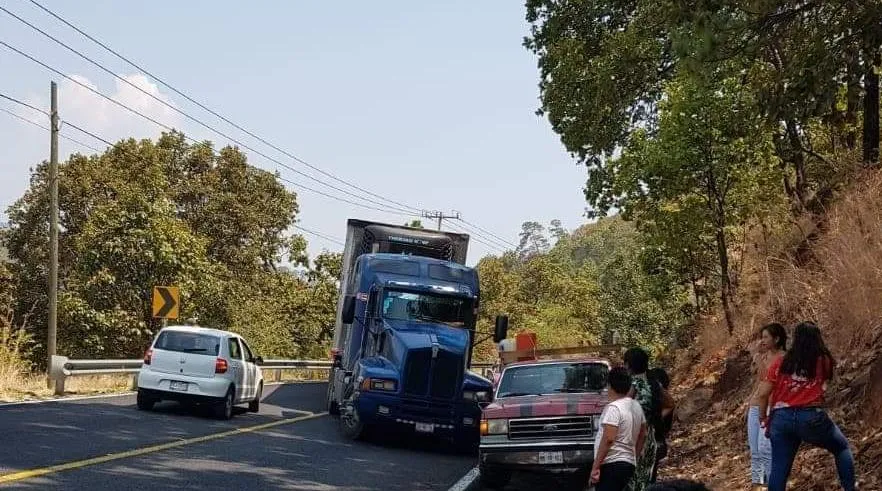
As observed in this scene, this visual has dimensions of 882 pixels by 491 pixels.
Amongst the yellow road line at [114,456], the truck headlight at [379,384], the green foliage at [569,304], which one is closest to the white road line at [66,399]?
the yellow road line at [114,456]

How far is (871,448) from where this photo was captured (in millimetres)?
8312

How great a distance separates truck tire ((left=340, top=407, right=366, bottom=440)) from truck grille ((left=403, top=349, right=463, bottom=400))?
3.07 feet

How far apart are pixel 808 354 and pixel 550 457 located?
4112 mm

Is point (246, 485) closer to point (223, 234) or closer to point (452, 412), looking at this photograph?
point (452, 412)

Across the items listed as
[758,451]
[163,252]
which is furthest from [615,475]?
[163,252]

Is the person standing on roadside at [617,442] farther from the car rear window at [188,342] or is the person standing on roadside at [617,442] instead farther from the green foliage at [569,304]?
the green foliage at [569,304]

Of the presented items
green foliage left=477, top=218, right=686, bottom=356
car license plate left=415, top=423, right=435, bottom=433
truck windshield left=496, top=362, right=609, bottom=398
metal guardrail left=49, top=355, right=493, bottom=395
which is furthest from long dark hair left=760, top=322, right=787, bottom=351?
green foliage left=477, top=218, right=686, bottom=356

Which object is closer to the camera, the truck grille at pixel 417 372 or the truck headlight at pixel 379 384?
the truck headlight at pixel 379 384

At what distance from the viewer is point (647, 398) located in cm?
806

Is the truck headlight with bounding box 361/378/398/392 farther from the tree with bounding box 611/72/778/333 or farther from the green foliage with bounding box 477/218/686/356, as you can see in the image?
the green foliage with bounding box 477/218/686/356

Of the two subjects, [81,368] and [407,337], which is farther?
[81,368]

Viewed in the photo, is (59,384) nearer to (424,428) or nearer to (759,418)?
(424,428)

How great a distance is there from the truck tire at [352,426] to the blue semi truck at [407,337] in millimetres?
16

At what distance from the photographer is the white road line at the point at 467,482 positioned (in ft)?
35.6
